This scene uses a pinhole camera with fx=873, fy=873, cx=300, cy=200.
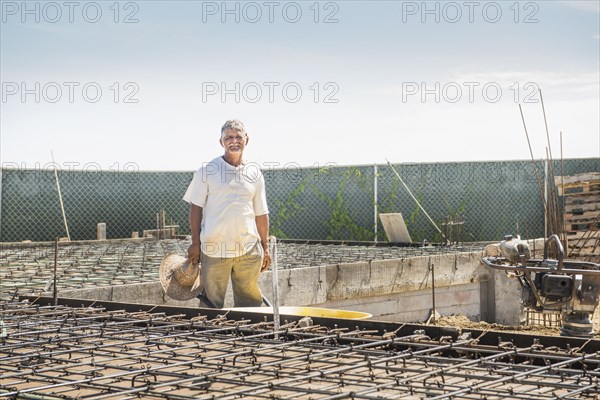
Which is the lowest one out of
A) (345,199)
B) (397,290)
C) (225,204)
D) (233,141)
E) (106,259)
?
(397,290)

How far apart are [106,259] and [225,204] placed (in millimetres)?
6143

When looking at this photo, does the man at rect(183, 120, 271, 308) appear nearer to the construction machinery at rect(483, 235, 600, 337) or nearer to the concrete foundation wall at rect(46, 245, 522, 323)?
the concrete foundation wall at rect(46, 245, 522, 323)

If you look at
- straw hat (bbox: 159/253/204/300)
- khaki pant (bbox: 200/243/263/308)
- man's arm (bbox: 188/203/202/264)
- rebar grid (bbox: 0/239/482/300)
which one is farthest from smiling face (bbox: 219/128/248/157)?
rebar grid (bbox: 0/239/482/300)

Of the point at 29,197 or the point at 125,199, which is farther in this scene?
the point at 125,199

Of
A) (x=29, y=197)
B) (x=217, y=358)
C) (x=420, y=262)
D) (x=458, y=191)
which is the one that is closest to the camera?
(x=217, y=358)

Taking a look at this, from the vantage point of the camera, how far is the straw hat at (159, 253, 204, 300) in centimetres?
680

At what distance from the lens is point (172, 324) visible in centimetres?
539

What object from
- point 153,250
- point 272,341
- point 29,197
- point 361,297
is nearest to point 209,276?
point 272,341

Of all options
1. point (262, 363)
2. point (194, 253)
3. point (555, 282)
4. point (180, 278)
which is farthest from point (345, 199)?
point (262, 363)

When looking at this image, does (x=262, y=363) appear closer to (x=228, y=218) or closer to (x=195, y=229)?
(x=228, y=218)

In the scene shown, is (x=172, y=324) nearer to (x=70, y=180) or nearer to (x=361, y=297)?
(x=361, y=297)

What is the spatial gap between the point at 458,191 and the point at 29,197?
8476 millimetres

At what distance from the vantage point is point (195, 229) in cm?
655

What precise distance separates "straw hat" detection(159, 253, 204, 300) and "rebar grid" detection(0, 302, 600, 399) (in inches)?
46.8
